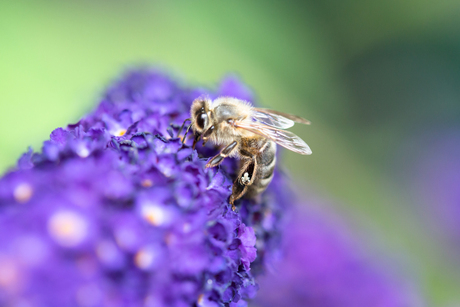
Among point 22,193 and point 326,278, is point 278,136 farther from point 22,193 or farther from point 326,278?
point 326,278

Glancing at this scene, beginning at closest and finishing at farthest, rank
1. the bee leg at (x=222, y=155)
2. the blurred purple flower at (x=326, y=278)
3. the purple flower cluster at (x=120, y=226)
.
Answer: the purple flower cluster at (x=120, y=226) → the bee leg at (x=222, y=155) → the blurred purple flower at (x=326, y=278)

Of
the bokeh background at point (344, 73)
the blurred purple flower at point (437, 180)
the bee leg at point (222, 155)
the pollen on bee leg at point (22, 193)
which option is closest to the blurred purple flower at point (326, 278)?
the bokeh background at point (344, 73)

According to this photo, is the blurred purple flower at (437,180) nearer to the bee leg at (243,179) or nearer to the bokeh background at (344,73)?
the bokeh background at (344,73)

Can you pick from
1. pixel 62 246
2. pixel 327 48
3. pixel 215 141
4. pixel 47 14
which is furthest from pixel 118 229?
pixel 327 48

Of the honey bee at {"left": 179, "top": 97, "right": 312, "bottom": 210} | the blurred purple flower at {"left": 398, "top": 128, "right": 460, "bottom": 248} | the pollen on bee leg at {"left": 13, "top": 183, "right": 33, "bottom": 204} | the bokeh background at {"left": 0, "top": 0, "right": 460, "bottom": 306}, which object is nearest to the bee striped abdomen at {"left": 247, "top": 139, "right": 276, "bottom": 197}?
the honey bee at {"left": 179, "top": 97, "right": 312, "bottom": 210}

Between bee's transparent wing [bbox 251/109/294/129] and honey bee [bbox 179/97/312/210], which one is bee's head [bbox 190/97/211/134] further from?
bee's transparent wing [bbox 251/109/294/129]

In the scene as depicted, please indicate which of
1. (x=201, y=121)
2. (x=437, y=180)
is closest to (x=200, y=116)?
(x=201, y=121)
